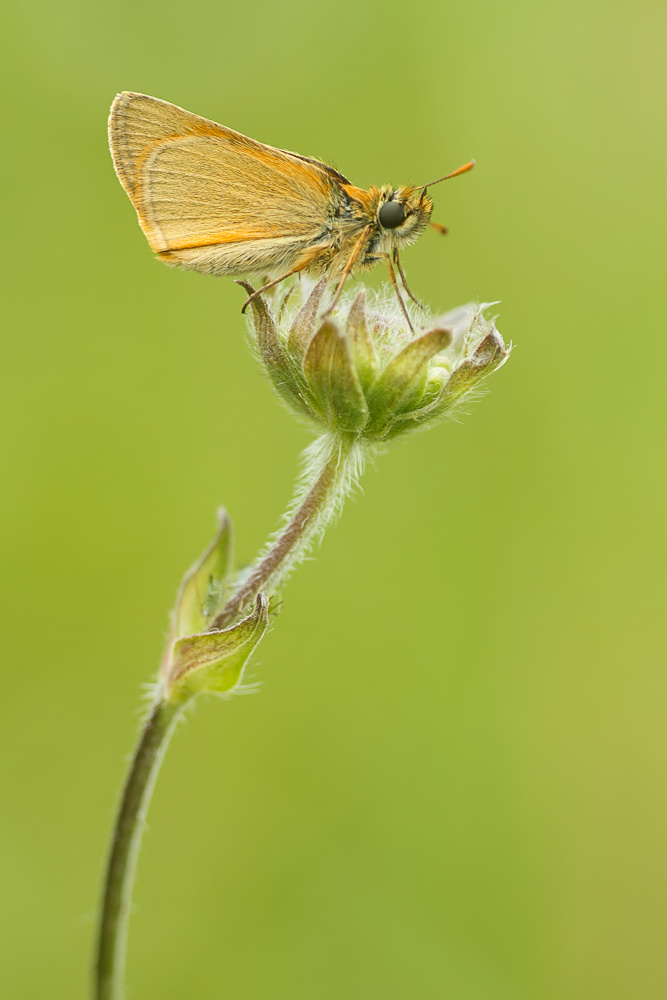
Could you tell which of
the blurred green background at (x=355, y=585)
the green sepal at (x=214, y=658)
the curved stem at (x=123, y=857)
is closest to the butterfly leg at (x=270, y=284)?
the green sepal at (x=214, y=658)

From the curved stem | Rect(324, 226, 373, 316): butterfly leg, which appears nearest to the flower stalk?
the curved stem

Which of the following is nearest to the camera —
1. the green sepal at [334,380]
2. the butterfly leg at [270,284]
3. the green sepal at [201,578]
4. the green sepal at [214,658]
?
the green sepal at [214,658]

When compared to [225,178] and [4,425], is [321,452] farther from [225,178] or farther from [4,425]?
[4,425]

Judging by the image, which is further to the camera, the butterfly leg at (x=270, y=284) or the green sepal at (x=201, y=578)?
the green sepal at (x=201, y=578)

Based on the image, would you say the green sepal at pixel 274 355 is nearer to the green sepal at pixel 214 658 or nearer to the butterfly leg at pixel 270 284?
the butterfly leg at pixel 270 284

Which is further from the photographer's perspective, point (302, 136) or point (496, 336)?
point (302, 136)

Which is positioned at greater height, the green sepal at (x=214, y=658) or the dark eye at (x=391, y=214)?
the dark eye at (x=391, y=214)

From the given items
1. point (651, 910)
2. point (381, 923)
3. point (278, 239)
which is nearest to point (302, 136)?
point (278, 239)
